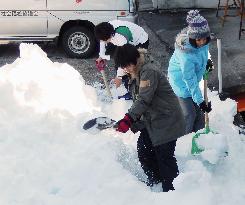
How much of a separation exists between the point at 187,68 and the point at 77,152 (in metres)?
1.51

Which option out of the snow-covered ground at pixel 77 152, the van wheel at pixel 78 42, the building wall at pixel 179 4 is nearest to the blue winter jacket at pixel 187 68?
the snow-covered ground at pixel 77 152

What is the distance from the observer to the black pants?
529cm

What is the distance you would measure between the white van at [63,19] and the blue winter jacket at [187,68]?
3.94 m

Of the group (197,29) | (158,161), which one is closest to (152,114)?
(158,161)

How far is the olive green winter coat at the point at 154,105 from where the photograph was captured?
482 cm

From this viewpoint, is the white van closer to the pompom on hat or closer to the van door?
the van door

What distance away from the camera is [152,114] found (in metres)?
5.07

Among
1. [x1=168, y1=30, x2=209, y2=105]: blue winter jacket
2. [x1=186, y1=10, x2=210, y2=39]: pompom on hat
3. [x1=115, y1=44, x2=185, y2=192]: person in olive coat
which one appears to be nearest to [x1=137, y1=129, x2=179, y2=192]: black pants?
[x1=115, y1=44, x2=185, y2=192]: person in olive coat

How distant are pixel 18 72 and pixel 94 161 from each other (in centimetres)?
248

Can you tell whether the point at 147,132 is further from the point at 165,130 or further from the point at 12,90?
the point at 12,90

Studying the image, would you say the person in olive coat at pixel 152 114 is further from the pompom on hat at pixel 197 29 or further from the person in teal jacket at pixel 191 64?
the pompom on hat at pixel 197 29

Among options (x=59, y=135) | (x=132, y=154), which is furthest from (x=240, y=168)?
(x=59, y=135)

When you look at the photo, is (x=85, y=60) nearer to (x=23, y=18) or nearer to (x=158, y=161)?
(x=23, y=18)

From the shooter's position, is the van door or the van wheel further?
the van wheel
